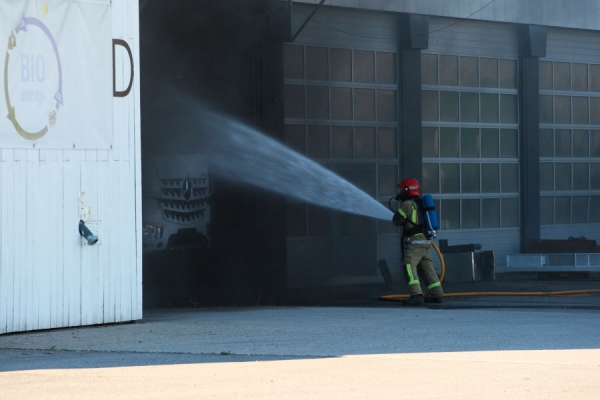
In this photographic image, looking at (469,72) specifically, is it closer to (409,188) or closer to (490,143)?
(490,143)

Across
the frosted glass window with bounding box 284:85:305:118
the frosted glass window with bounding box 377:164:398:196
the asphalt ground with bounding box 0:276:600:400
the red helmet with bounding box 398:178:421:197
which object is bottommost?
the asphalt ground with bounding box 0:276:600:400

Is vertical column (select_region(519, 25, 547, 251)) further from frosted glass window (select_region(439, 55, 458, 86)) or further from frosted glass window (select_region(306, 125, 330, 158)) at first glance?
frosted glass window (select_region(306, 125, 330, 158))

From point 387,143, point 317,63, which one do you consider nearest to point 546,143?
point 387,143

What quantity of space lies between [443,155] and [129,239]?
11.9 meters

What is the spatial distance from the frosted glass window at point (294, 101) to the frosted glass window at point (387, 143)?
212 cm

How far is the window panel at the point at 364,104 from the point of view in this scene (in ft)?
69.9

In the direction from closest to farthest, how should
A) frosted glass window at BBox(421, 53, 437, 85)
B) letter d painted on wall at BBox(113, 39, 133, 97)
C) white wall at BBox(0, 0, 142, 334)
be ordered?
white wall at BBox(0, 0, 142, 334)
letter d painted on wall at BBox(113, 39, 133, 97)
frosted glass window at BBox(421, 53, 437, 85)

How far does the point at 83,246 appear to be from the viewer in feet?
37.7

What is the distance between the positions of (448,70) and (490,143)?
6.72 ft

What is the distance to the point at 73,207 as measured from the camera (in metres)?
11.4

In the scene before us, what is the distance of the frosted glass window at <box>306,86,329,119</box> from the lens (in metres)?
20.5

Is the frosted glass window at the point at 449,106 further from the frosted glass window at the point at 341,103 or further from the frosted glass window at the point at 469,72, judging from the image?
the frosted glass window at the point at 341,103

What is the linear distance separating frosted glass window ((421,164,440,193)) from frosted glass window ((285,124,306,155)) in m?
3.27

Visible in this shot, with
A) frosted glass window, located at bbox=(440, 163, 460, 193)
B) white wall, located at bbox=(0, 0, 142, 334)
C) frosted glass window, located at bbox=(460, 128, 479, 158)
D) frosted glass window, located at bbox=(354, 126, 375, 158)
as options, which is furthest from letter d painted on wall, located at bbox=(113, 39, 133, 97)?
frosted glass window, located at bbox=(460, 128, 479, 158)
